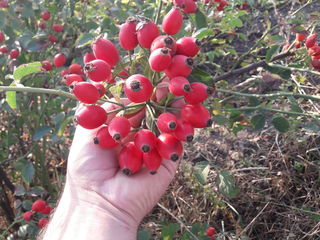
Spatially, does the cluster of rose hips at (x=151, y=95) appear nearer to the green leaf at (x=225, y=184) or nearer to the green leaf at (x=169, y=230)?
the green leaf at (x=225, y=184)

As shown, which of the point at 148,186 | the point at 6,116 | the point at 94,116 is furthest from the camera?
the point at 6,116

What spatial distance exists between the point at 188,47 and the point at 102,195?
35.0 inches

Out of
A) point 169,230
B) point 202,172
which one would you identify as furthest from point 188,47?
point 169,230

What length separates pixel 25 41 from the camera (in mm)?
2969

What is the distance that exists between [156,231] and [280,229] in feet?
3.28

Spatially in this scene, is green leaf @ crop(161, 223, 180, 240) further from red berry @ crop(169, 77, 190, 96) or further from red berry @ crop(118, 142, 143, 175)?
red berry @ crop(169, 77, 190, 96)

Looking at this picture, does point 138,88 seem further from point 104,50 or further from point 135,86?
point 104,50

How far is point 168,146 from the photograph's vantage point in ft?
5.03

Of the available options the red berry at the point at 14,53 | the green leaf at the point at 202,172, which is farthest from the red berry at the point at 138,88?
the red berry at the point at 14,53

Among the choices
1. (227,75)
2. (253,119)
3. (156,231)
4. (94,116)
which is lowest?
(156,231)

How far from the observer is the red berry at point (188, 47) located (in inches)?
61.2

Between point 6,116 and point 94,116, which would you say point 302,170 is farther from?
point 6,116

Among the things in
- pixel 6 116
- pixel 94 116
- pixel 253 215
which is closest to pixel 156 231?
pixel 253 215

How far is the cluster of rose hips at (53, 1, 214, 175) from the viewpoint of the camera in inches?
59.0
